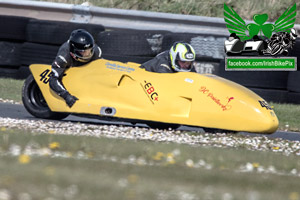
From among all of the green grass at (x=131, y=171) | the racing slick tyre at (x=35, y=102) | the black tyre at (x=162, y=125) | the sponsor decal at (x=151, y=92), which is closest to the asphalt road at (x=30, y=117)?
the racing slick tyre at (x=35, y=102)

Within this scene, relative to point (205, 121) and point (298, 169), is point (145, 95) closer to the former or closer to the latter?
point (205, 121)

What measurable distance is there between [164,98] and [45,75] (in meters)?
1.85

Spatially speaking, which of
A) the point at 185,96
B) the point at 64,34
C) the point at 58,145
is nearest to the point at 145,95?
the point at 185,96

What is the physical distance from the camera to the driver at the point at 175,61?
8.92 m

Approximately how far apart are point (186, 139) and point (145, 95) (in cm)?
101

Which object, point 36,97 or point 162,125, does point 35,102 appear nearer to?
point 36,97

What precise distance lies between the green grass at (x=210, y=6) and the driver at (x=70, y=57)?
7.54 meters

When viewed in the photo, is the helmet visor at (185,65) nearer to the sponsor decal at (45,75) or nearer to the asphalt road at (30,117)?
the asphalt road at (30,117)

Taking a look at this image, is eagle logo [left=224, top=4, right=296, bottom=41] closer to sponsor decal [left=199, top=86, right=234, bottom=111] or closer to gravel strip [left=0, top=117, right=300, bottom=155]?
sponsor decal [left=199, top=86, right=234, bottom=111]

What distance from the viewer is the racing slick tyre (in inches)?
373

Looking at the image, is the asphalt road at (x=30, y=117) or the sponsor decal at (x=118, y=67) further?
the asphalt road at (x=30, y=117)

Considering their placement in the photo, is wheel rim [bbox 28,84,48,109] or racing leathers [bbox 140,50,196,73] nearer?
racing leathers [bbox 140,50,196,73]

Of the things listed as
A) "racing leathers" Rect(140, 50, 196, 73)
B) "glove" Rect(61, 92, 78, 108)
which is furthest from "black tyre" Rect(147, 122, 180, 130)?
"glove" Rect(61, 92, 78, 108)

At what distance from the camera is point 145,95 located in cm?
870
